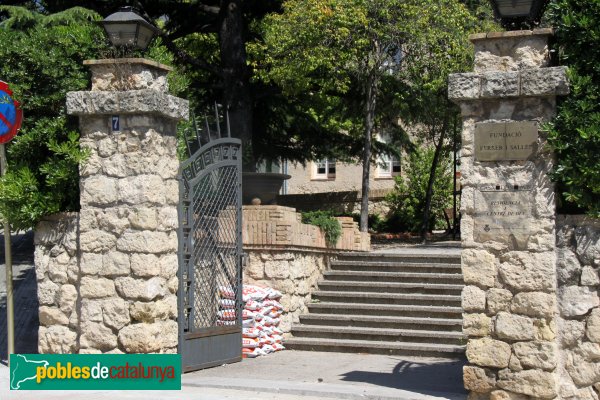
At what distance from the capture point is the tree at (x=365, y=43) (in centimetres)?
1766

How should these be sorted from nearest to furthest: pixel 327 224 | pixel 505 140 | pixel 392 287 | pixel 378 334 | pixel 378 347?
pixel 505 140
pixel 378 347
pixel 378 334
pixel 392 287
pixel 327 224

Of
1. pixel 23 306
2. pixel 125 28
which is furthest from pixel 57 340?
pixel 125 28

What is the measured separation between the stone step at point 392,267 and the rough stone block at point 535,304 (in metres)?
5.36

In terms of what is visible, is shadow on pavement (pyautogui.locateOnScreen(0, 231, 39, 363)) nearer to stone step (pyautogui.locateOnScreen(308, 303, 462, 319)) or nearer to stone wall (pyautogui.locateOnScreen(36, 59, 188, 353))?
stone wall (pyautogui.locateOnScreen(36, 59, 188, 353))

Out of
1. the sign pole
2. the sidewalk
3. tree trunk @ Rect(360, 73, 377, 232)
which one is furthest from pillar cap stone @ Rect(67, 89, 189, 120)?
tree trunk @ Rect(360, 73, 377, 232)

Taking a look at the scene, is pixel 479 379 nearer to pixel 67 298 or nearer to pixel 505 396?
pixel 505 396

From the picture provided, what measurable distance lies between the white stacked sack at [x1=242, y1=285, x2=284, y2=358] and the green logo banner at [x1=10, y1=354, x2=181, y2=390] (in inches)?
95.0

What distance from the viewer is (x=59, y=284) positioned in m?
9.95

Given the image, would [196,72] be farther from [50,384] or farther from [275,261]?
[50,384]

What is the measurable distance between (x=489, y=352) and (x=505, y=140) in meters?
1.86

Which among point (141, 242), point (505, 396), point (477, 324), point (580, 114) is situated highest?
point (580, 114)

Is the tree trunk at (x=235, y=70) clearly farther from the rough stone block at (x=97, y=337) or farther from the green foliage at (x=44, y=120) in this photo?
the rough stone block at (x=97, y=337)

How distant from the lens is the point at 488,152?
8273 mm

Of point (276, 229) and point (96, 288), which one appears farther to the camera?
point (276, 229)
